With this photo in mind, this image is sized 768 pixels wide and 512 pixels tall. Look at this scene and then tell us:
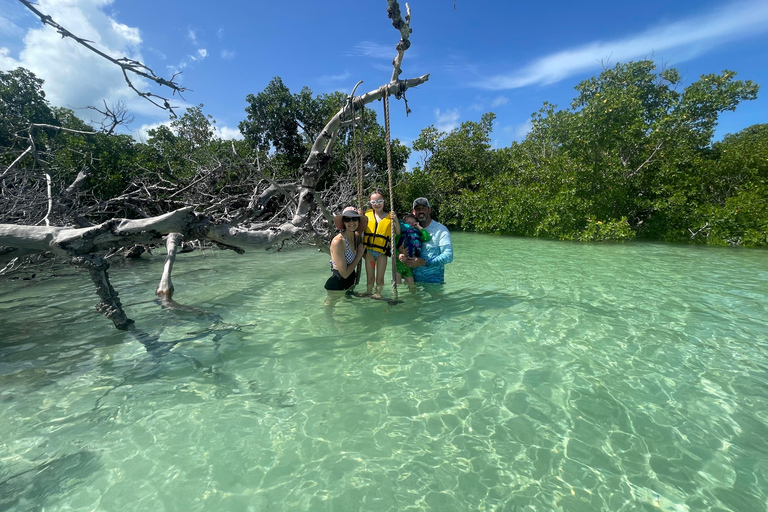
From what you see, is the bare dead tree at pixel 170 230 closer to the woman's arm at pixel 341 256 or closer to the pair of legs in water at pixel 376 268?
the woman's arm at pixel 341 256

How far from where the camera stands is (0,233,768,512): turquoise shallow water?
2.27 metres

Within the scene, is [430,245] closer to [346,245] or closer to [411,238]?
[411,238]

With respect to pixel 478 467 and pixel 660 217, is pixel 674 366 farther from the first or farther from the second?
pixel 660 217

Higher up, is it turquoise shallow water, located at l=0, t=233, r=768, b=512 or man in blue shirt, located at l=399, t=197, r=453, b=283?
man in blue shirt, located at l=399, t=197, r=453, b=283

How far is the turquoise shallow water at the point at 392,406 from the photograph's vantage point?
2271 millimetres

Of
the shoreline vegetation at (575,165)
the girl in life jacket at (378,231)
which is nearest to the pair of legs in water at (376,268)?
the girl in life jacket at (378,231)

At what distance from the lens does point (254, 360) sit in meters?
4.04

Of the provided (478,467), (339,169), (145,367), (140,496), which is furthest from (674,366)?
(339,169)

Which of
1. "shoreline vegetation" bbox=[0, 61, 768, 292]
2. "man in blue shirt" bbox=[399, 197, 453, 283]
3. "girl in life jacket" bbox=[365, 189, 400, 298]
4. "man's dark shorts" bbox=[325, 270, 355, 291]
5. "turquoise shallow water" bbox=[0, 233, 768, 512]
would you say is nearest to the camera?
"turquoise shallow water" bbox=[0, 233, 768, 512]

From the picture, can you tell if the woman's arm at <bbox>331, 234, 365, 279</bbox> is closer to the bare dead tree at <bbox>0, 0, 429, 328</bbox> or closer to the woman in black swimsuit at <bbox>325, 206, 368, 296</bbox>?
the woman in black swimsuit at <bbox>325, 206, 368, 296</bbox>

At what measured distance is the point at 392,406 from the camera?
10.3 ft

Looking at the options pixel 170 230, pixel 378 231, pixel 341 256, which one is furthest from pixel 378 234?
pixel 170 230

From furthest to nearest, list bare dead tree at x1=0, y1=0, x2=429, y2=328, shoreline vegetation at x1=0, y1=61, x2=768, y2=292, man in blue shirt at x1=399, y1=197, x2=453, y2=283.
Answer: shoreline vegetation at x1=0, y1=61, x2=768, y2=292, man in blue shirt at x1=399, y1=197, x2=453, y2=283, bare dead tree at x1=0, y1=0, x2=429, y2=328

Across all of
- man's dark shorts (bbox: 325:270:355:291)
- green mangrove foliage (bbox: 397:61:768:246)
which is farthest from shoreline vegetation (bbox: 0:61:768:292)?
man's dark shorts (bbox: 325:270:355:291)
